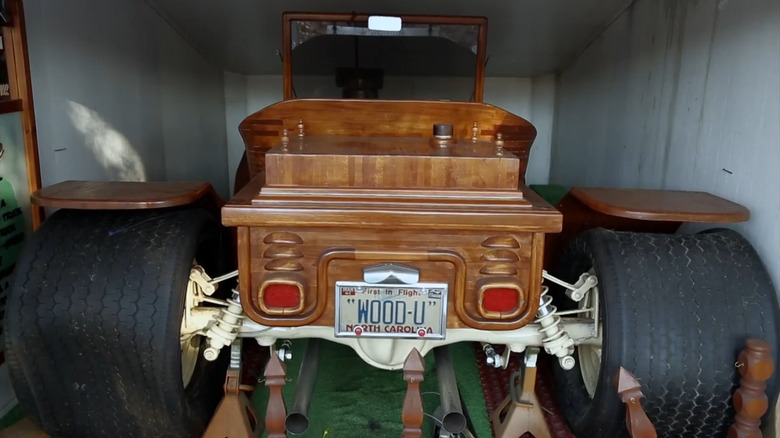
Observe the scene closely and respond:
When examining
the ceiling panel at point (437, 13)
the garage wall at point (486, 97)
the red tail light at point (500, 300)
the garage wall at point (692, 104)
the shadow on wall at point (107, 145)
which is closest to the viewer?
the red tail light at point (500, 300)

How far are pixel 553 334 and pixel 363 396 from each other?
2.85ft

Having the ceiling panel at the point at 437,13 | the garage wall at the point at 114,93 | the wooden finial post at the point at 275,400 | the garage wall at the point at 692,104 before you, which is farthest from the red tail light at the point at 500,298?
the ceiling panel at the point at 437,13

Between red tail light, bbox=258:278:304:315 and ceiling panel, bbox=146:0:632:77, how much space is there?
93.4 inches

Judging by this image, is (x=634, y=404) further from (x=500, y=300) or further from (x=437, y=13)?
(x=437, y=13)

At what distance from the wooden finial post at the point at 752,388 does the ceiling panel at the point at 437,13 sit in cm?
250

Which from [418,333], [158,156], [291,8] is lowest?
[418,333]

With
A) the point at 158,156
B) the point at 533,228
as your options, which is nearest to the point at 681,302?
the point at 533,228

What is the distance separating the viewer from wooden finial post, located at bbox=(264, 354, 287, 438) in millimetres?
1515

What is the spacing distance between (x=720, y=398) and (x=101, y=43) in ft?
9.67

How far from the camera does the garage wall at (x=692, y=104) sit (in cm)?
187

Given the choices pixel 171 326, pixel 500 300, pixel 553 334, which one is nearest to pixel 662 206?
pixel 553 334

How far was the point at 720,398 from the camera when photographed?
5.18 ft

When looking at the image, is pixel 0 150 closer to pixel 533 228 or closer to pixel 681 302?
pixel 533 228

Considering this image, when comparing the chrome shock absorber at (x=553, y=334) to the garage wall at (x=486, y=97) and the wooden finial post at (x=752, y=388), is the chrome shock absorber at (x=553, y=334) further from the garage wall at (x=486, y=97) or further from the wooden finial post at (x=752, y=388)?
the garage wall at (x=486, y=97)
